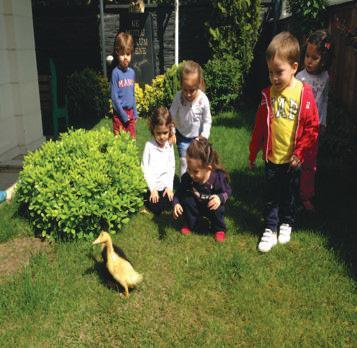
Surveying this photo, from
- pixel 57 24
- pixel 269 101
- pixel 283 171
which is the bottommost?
pixel 283 171

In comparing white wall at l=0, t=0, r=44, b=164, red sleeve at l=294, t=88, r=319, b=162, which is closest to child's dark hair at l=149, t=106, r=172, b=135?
red sleeve at l=294, t=88, r=319, b=162

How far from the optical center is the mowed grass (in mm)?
2986

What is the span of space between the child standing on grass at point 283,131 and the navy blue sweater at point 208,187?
1.18ft

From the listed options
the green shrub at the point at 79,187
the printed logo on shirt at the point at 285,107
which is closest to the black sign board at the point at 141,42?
the green shrub at the point at 79,187

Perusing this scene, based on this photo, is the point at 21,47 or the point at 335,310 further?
the point at 21,47

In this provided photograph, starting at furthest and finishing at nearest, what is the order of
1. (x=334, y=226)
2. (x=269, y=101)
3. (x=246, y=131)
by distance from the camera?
1. (x=246, y=131)
2. (x=334, y=226)
3. (x=269, y=101)

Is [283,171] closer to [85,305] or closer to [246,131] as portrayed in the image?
[85,305]

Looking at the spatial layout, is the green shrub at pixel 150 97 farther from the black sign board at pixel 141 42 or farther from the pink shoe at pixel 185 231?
the pink shoe at pixel 185 231

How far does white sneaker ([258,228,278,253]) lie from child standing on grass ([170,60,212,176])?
148cm

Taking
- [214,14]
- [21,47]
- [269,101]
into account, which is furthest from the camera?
[214,14]

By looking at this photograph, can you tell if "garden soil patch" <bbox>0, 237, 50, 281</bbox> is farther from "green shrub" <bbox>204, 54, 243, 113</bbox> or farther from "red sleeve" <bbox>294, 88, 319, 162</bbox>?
"green shrub" <bbox>204, 54, 243, 113</bbox>

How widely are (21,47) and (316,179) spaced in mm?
5177

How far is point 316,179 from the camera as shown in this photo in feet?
18.6

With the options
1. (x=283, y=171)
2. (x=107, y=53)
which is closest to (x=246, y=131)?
(x=283, y=171)
